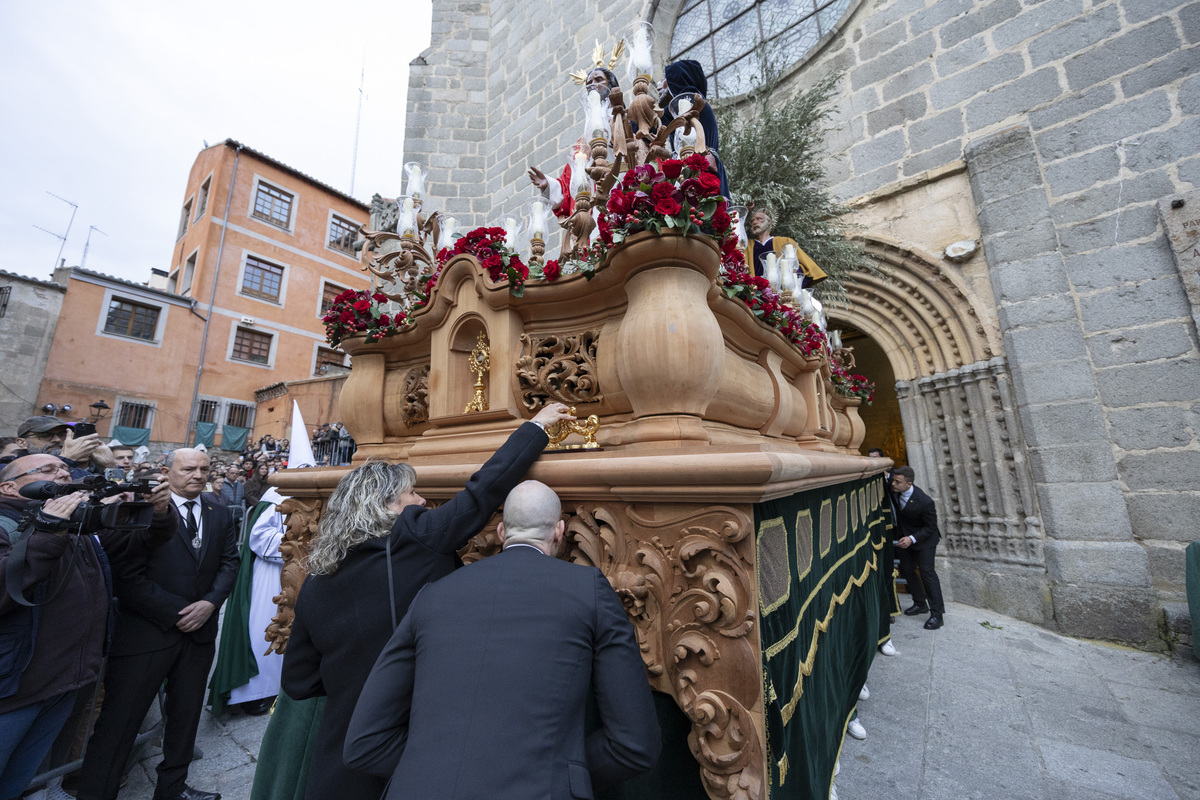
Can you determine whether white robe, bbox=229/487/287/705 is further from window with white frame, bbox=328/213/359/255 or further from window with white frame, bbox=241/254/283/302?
window with white frame, bbox=328/213/359/255

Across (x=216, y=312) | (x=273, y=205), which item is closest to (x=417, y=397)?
(x=216, y=312)

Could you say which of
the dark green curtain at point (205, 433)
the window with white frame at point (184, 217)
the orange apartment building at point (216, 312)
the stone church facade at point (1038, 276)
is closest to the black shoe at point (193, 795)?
the stone church facade at point (1038, 276)

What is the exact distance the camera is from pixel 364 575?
1505 mm

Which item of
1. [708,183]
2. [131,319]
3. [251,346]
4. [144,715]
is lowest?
[144,715]

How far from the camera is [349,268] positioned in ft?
72.4

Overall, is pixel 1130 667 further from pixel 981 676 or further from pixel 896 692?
pixel 896 692

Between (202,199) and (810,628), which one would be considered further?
(202,199)

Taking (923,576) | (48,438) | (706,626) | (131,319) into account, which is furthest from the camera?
(131,319)

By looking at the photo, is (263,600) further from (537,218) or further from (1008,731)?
(1008,731)

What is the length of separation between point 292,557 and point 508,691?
1592 mm

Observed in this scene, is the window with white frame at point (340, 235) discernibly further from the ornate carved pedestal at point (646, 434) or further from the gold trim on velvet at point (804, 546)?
the gold trim on velvet at point (804, 546)

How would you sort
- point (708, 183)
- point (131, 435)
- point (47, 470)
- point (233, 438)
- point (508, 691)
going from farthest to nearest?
point (233, 438) → point (131, 435) → point (47, 470) → point (708, 183) → point (508, 691)

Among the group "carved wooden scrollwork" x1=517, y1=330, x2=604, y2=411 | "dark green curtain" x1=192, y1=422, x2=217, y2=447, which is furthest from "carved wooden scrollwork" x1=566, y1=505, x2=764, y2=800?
"dark green curtain" x1=192, y1=422, x2=217, y2=447

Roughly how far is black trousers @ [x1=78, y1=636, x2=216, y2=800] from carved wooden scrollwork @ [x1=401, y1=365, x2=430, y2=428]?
1763mm
